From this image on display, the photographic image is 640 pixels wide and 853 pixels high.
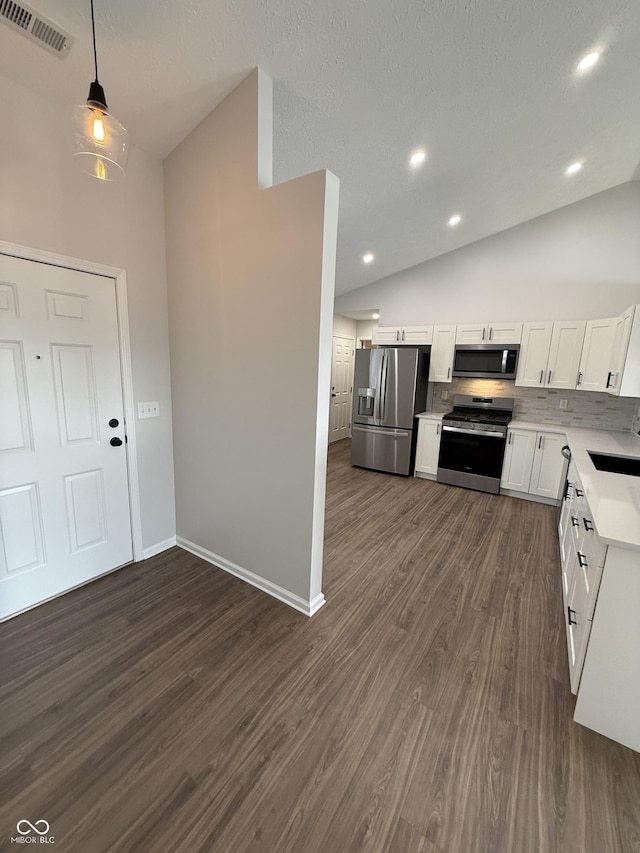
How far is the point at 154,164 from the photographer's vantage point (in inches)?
91.4

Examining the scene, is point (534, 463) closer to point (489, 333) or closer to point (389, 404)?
point (489, 333)

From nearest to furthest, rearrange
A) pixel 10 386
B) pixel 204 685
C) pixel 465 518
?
pixel 204 685, pixel 10 386, pixel 465 518

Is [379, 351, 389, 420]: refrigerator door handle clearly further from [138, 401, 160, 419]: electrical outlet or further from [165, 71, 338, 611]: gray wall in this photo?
[138, 401, 160, 419]: electrical outlet

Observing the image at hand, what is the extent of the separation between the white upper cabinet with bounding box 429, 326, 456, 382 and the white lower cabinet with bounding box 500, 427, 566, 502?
3.82 feet

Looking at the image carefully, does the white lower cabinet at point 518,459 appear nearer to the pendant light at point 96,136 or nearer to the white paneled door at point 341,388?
the white paneled door at point 341,388

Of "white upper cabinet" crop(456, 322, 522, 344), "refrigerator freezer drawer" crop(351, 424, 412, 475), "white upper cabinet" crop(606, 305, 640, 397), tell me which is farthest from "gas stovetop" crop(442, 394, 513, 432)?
"white upper cabinet" crop(606, 305, 640, 397)

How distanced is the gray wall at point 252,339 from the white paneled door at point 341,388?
401 cm

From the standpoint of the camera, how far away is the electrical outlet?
2441mm

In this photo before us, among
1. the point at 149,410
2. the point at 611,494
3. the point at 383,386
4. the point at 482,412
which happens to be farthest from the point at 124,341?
the point at 482,412

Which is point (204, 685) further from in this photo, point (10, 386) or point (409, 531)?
point (409, 531)

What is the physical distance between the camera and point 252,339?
205cm

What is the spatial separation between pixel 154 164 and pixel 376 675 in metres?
3.51

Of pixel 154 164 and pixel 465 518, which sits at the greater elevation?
pixel 154 164

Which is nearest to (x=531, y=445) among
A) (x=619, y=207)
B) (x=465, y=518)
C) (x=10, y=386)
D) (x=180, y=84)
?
(x=465, y=518)
